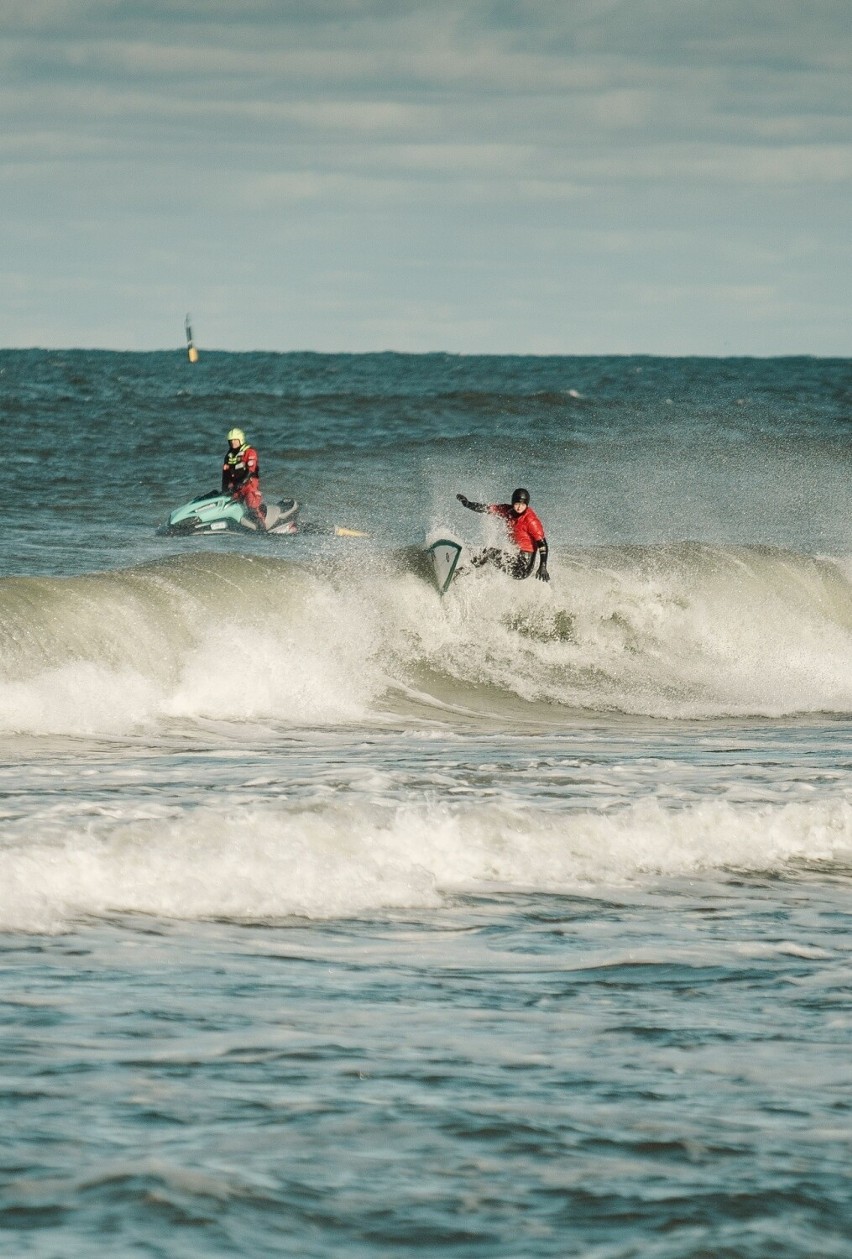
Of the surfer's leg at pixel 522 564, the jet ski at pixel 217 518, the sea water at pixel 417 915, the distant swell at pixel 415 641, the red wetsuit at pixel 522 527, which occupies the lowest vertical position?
the sea water at pixel 417 915

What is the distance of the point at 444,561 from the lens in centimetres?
1964

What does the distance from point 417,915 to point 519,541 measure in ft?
37.4

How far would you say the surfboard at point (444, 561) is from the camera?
19656 mm

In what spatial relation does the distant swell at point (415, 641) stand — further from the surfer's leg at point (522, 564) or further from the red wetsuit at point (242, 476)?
→ the red wetsuit at point (242, 476)

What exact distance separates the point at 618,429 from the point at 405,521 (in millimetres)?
18912

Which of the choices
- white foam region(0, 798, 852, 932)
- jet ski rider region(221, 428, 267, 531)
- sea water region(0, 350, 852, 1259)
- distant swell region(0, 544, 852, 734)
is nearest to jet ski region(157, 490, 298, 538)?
jet ski rider region(221, 428, 267, 531)

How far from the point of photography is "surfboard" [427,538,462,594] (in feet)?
64.5

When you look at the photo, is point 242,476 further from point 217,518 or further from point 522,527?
point 522,527

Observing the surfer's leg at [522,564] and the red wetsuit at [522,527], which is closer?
the red wetsuit at [522,527]

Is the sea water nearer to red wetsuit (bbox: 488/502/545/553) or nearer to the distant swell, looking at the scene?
the distant swell

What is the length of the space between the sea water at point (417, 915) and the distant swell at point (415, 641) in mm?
59

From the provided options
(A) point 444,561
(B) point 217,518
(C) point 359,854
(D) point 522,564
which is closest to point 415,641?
(A) point 444,561

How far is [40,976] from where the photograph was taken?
21.1ft

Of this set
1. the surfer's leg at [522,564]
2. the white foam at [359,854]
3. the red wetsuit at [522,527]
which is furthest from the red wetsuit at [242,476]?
the white foam at [359,854]
